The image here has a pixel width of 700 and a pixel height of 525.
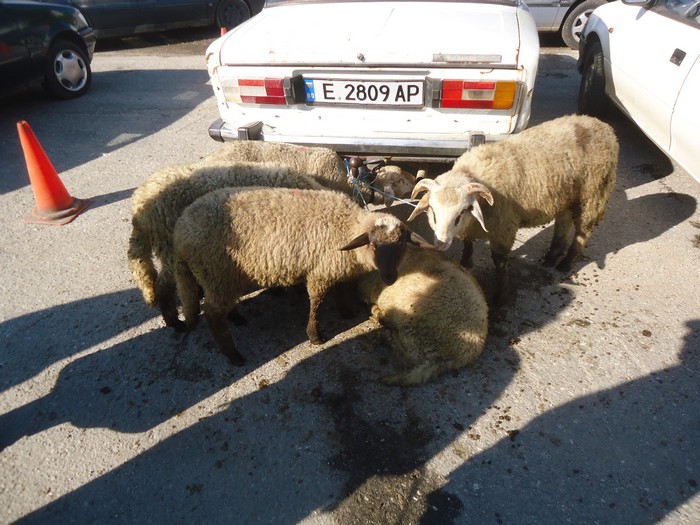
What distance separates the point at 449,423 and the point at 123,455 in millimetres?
2142

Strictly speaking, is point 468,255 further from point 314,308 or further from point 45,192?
point 45,192

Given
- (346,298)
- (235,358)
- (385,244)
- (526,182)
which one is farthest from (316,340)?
(526,182)

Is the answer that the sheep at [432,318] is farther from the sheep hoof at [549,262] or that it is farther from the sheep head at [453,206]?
the sheep hoof at [549,262]

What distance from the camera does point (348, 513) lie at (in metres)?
2.63

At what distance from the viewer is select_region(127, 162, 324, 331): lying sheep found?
364 centimetres

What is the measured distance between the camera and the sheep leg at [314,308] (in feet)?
11.8

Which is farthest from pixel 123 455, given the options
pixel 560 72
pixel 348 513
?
pixel 560 72

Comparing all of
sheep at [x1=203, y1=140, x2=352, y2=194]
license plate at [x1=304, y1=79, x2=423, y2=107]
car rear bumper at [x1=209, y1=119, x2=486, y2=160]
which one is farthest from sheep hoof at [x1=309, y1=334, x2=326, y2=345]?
license plate at [x1=304, y1=79, x2=423, y2=107]

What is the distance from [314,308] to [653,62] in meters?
4.32

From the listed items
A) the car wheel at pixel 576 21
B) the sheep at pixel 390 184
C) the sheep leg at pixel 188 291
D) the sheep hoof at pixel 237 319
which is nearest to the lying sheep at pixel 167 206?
the sheep leg at pixel 188 291

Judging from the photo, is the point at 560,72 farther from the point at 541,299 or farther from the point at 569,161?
the point at 541,299

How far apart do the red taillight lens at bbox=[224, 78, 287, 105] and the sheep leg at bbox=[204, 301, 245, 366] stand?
7.02ft

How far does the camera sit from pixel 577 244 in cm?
431

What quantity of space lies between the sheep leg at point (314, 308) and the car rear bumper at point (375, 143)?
156 centimetres
